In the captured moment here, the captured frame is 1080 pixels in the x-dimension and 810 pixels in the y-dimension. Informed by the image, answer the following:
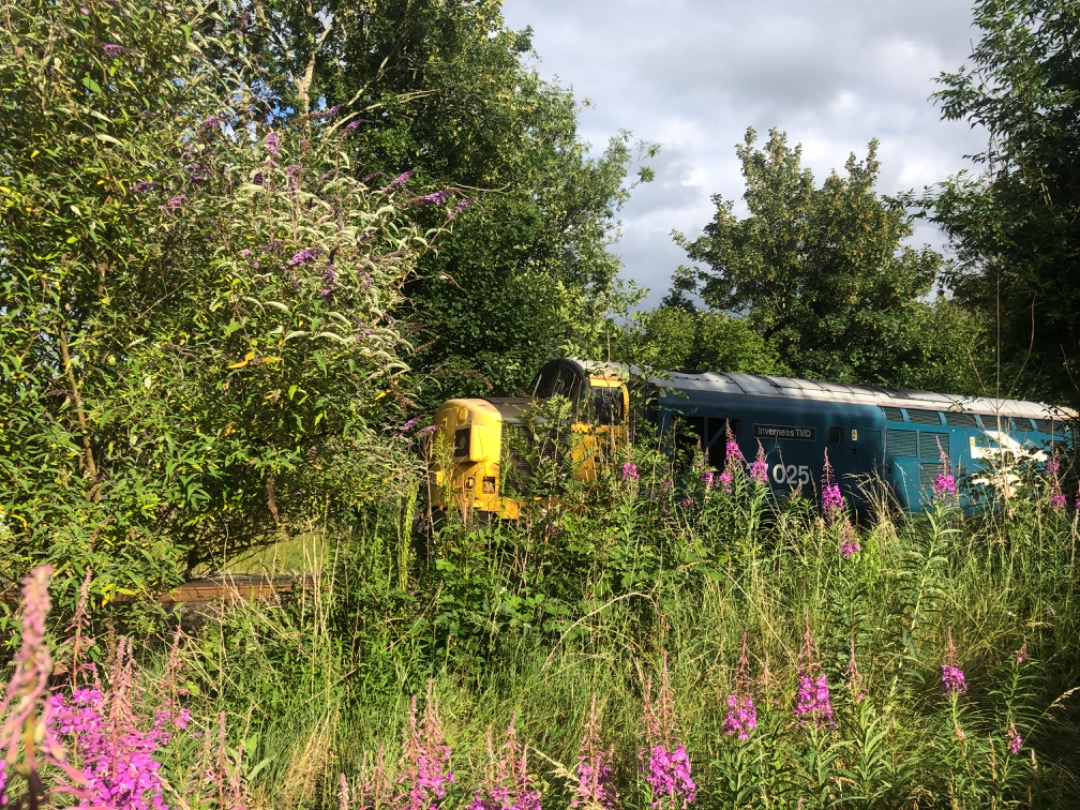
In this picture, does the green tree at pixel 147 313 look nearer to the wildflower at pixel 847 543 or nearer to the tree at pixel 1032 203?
the wildflower at pixel 847 543

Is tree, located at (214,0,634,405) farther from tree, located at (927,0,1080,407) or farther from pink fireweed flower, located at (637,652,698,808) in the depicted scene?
pink fireweed flower, located at (637,652,698,808)

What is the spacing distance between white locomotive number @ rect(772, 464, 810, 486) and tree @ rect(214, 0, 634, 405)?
365cm

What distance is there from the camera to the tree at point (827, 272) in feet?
74.5

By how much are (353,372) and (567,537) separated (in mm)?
1479

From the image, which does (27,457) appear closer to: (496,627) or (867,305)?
(496,627)

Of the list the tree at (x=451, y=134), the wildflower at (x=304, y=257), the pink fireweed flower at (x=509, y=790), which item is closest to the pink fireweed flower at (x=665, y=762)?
the pink fireweed flower at (x=509, y=790)

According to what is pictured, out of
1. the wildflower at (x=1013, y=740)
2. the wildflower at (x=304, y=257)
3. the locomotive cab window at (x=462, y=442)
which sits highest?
the wildflower at (x=304, y=257)

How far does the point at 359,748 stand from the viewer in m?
3.28

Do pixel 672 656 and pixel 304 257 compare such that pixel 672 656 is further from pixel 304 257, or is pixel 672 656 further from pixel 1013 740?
pixel 304 257

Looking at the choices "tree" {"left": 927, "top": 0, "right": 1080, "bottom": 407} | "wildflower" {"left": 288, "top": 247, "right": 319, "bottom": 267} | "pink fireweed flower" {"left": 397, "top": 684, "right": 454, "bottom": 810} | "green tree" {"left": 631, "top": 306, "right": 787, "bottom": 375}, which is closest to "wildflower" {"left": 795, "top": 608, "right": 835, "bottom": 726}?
"pink fireweed flower" {"left": 397, "top": 684, "right": 454, "bottom": 810}

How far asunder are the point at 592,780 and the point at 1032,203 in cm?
719

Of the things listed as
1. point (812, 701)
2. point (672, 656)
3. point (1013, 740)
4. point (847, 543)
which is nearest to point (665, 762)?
point (812, 701)

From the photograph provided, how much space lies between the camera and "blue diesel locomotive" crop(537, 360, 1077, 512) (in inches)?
439

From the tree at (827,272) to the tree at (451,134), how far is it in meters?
8.98
